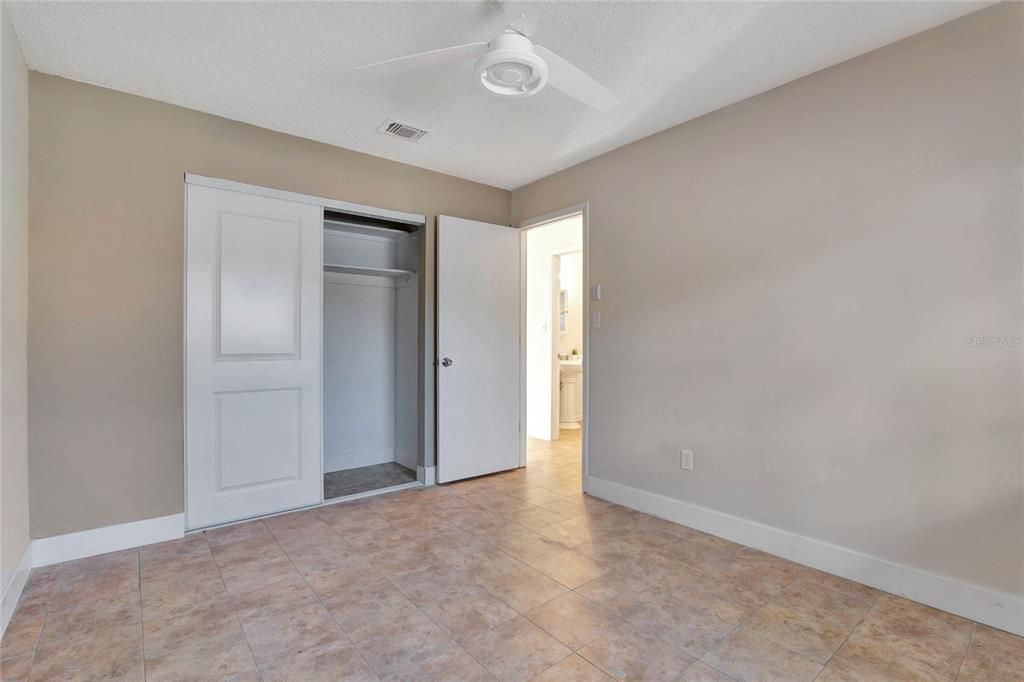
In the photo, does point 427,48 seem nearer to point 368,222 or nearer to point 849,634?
point 368,222

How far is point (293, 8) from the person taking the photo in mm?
2023

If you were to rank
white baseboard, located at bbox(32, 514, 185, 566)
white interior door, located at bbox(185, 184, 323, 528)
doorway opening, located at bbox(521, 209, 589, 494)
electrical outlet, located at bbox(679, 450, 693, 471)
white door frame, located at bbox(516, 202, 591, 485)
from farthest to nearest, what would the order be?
doorway opening, located at bbox(521, 209, 589, 494) < white door frame, located at bbox(516, 202, 591, 485) < electrical outlet, located at bbox(679, 450, 693, 471) < white interior door, located at bbox(185, 184, 323, 528) < white baseboard, located at bbox(32, 514, 185, 566)

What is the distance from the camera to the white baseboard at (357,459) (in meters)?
4.29

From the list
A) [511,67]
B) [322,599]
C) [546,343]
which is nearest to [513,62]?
[511,67]

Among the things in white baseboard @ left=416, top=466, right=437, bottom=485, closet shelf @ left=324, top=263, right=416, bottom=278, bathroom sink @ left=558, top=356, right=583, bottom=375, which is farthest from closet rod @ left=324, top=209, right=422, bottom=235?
bathroom sink @ left=558, top=356, right=583, bottom=375

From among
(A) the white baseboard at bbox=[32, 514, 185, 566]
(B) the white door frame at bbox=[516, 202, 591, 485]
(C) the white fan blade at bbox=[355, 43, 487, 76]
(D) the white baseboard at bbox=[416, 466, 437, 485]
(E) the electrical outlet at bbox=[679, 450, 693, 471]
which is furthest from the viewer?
(D) the white baseboard at bbox=[416, 466, 437, 485]

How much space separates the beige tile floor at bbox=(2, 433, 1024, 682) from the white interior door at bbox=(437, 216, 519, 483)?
3.61 feet

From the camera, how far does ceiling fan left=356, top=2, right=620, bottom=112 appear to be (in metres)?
1.79

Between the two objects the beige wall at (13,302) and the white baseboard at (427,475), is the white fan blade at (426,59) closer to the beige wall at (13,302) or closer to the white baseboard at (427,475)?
the beige wall at (13,302)

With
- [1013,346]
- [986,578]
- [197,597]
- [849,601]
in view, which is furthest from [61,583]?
[1013,346]

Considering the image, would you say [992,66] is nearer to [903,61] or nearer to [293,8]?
[903,61]

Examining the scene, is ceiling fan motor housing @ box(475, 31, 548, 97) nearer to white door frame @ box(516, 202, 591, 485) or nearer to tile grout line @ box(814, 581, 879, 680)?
white door frame @ box(516, 202, 591, 485)

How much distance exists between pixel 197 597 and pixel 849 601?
2952 millimetres

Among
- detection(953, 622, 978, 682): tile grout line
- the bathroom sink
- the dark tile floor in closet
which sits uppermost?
the bathroom sink
